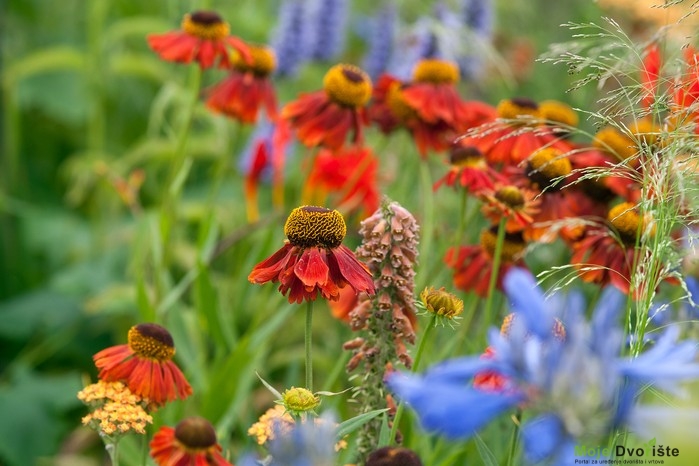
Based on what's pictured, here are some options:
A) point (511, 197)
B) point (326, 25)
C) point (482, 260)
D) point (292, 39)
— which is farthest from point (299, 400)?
point (326, 25)

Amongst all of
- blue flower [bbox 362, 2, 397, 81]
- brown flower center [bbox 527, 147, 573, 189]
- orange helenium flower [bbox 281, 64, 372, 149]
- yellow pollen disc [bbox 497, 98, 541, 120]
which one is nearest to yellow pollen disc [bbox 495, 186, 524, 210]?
brown flower center [bbox 527, 147, 573, 189]

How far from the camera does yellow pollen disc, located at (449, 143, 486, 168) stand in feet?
5.00

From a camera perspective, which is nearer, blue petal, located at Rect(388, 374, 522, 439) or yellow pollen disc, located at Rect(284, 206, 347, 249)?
blue petal, located at Rect(388, 374, 522, 439)

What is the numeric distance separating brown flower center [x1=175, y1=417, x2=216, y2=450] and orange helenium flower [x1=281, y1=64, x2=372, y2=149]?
2.78 feet

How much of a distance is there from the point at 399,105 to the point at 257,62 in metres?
0.36

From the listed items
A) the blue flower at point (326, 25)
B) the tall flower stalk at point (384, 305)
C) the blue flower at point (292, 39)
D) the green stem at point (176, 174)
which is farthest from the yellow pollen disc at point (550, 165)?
the blue flower at point (326, 25)

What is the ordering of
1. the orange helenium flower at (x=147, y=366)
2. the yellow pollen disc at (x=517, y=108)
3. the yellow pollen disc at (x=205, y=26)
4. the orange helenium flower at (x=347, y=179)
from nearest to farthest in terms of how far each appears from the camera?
the orange helenium flower at (x=147, y=366) < the yellow pollen disc at (x=517, y=108) < the yellow pollen disc at (x=205, y=26) < the orange helenium flower at (x=347, y=179)

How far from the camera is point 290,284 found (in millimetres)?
1006

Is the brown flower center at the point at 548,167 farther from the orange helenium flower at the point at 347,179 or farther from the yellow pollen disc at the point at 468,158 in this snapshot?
the orange helenium flower at the point at 347,179

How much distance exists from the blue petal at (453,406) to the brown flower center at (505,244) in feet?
3.14

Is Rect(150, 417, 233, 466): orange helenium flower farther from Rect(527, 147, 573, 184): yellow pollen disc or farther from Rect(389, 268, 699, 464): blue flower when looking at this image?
Rect(527, 147, 573, 184): yellow pollen disc

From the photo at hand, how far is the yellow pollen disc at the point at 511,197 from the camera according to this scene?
4.43 ft

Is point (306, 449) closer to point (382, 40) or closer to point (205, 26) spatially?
point (205, 26)

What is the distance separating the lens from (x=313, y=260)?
39.5 inches
